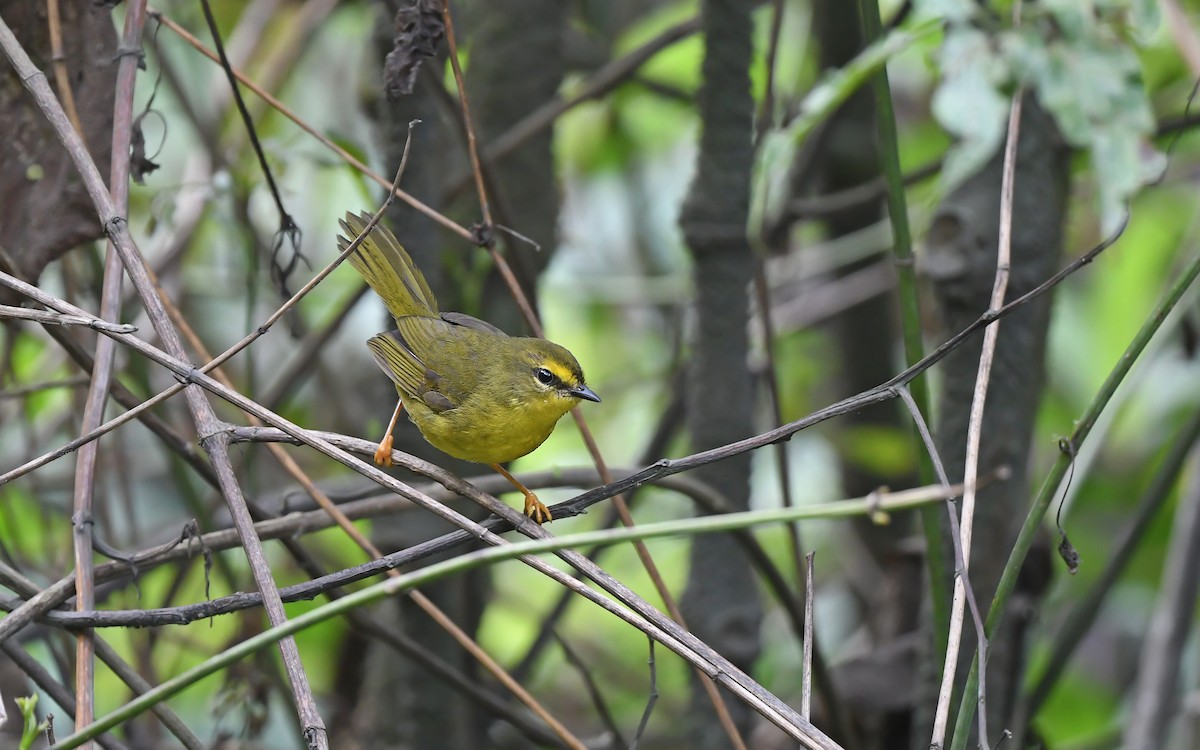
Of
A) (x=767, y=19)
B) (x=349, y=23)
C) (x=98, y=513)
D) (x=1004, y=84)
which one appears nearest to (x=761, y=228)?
(x=1004, y=84)

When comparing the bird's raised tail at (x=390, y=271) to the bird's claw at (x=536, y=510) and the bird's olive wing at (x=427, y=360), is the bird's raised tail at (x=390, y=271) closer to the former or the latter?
the bird's olive wing at (x=427, y=360)

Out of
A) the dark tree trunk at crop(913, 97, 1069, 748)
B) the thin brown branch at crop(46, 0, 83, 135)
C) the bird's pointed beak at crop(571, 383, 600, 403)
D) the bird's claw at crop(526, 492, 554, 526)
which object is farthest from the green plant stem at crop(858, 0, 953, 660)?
the thin brown branch at crop(46, 0, 83, 135)

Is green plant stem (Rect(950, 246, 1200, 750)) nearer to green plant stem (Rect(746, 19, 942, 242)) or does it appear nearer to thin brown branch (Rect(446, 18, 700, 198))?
green plant stem (Rect(746, 19, 942, 242))

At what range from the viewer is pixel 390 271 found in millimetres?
2799

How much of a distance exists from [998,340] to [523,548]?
1.85 m

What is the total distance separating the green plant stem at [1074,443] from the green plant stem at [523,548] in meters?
0.52

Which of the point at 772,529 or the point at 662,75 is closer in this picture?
the point at 662,75

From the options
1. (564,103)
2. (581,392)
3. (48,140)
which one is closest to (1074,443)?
(581,392)

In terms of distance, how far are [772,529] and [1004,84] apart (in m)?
3.33

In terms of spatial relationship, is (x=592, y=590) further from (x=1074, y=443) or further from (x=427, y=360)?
(x=427, y=360)

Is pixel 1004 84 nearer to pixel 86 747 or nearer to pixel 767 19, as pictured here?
pixel 86 747

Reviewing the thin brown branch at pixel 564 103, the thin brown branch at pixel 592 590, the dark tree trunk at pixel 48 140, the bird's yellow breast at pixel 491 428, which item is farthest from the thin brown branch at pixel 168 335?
the thin brown branch at pixel 564 103

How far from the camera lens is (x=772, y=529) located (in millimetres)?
5625

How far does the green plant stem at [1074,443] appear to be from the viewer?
1678 millimetres
